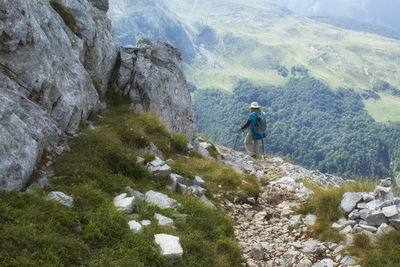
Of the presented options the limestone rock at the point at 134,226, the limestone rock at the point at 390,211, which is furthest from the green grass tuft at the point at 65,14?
the limestone rock at the point at 390,211

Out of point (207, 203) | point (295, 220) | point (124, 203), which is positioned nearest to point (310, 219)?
point (295, 220)

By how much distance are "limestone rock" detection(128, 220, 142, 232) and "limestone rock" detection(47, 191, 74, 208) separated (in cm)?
142

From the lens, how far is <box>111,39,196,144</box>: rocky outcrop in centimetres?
1742

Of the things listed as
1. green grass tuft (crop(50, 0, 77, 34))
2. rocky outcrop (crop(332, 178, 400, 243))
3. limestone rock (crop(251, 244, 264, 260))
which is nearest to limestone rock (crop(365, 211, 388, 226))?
rocky outcrop (crop(332, 178, 400, 243))

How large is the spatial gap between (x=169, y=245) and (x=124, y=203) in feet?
5.85

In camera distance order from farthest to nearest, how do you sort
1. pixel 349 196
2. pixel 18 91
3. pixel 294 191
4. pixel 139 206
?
pixel 294 191, pixel 349 196, pixel 18 91, pixel 139 206

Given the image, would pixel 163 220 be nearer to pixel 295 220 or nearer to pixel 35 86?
pixel 295 220

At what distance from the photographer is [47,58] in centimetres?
988

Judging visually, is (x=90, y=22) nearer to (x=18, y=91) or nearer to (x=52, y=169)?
(x=18, y=91)

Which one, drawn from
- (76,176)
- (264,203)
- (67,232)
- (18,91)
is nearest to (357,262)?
(264,203)

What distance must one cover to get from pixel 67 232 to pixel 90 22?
42.6 ft

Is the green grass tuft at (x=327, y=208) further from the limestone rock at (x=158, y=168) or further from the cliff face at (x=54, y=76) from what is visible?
the cliff face at (x=54, y=76)

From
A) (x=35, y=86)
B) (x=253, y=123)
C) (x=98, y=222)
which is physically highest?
(x=35, y=86)

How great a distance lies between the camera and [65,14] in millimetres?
13695
